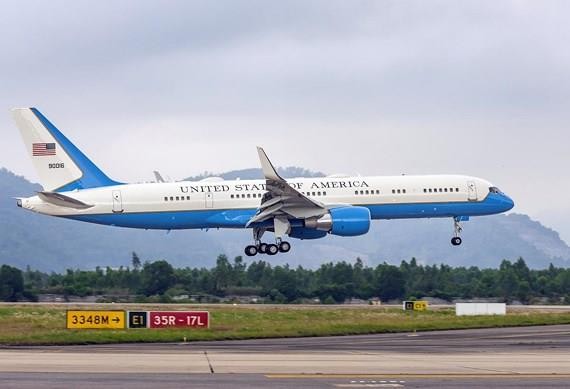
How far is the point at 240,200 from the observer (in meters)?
79.8

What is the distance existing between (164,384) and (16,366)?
7.12 metres

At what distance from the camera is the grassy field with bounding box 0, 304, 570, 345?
5303 cm

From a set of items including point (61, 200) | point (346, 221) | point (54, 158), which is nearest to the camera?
point (61, 200)

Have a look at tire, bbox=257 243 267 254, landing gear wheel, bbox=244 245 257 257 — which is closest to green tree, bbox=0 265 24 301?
landing gear wheel, bbox=244 245 257 257

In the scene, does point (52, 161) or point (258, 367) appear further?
point (52, 161)

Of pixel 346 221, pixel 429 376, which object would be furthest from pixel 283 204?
pixel 429 376

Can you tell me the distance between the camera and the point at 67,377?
3416 cm

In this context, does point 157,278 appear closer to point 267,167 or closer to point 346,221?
point 346,221

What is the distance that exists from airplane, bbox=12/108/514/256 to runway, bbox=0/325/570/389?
2426 cm

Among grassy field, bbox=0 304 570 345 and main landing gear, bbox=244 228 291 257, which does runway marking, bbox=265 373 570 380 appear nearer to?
grassy field, bbox=0 304 570 345

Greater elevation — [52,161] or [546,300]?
[52,161]

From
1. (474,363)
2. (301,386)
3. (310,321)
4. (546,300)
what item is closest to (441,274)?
(546,300)

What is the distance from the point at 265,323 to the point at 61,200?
64.6 ft

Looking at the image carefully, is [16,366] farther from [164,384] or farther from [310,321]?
[310,321]
